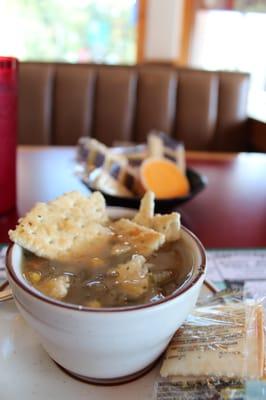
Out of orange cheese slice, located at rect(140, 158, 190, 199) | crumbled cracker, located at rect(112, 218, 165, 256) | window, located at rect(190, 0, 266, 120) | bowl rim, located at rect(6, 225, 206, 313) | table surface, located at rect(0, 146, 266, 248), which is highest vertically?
window, located at rect(190, 0, 266, 120)

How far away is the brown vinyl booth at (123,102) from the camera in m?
1.86

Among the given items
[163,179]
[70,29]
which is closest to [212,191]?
[163,179]

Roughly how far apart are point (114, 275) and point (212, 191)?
598 mm

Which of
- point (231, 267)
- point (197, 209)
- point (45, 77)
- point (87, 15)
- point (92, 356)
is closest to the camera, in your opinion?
point (92, 356)

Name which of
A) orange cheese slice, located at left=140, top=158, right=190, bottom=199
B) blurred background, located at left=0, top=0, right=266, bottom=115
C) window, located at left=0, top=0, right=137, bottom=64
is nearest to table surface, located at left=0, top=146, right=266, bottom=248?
orange cheese slice, located at left=140, top=158, right=190, bottom=199

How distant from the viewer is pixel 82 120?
74.4 inches

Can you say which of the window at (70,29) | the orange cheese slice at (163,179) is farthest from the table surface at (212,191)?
the window at (70,29)

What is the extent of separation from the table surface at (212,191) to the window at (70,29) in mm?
1851

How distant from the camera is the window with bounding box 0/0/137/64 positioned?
9.27 feet

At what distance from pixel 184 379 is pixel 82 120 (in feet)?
5.29

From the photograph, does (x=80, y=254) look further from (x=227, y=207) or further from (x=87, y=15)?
(x=87, y=15)

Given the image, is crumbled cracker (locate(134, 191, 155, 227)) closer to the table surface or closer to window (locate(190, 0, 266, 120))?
the table surface

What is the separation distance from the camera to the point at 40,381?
38cm

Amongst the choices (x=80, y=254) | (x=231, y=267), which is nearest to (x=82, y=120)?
(x=231, y=267)
